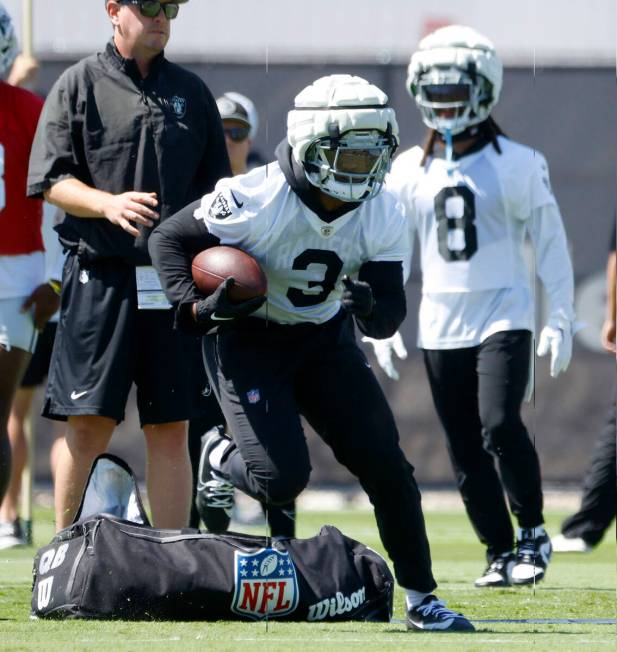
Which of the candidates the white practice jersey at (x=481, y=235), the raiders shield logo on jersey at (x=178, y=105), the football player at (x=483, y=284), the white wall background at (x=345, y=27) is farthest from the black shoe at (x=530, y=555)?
the white wall background at (x=345, y=27)

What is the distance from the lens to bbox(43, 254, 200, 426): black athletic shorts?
500 cm

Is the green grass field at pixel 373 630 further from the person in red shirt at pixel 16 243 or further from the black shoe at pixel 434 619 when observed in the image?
the person in red shirt at pixel 16 243

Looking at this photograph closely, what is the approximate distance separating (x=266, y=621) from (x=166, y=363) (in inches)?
40.4

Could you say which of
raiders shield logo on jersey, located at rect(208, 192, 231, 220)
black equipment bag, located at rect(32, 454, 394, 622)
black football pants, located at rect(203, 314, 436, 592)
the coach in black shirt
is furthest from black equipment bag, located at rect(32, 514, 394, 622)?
raiders shield logo on jersey, located at rect(208, 192, 231, 220)

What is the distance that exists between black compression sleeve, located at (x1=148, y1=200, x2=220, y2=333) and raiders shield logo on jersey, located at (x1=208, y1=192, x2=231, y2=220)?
3.5 inches

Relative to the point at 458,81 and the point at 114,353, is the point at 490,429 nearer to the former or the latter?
the point at 458,81

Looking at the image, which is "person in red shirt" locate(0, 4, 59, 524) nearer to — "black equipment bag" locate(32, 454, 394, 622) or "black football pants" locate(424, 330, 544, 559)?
"black equipment bag" locate(32, 454, 394, 622)

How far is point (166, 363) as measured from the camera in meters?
5.05

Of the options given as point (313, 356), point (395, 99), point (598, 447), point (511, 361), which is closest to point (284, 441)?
point (313, 356)

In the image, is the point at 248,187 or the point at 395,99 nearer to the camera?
the point at 248,187

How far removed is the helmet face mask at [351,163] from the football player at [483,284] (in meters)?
1.47

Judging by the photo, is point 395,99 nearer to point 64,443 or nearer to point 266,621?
point 64,443

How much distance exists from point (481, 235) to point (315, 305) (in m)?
1.49

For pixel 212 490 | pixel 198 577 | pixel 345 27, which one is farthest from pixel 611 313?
pixel 345 27
